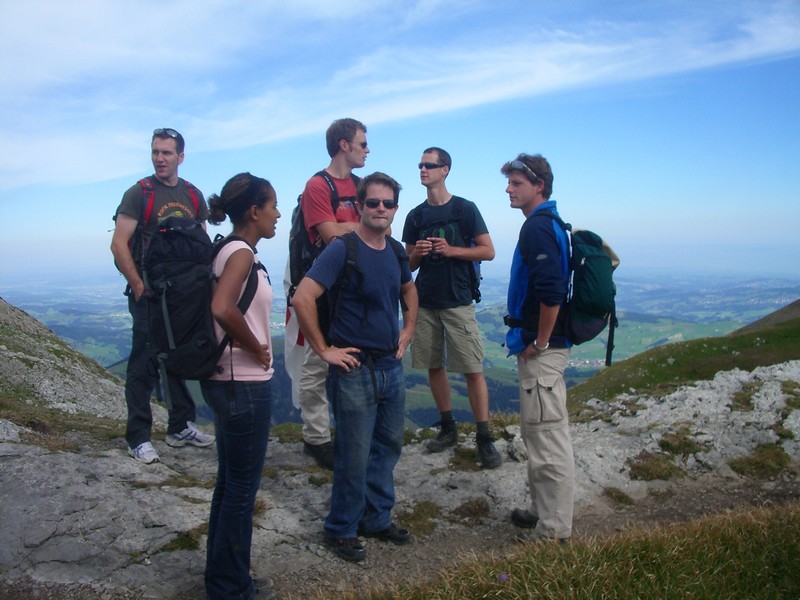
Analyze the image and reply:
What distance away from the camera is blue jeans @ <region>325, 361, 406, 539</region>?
6.09 meters

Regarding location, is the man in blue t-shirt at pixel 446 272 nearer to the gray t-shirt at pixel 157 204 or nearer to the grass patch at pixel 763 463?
the gray t-shirt at pixel 157 204

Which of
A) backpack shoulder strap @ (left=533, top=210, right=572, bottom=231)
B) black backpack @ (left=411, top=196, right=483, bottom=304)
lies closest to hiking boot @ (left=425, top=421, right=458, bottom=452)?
black backpack @ (left=411, top=196, right=483, bottom=304)

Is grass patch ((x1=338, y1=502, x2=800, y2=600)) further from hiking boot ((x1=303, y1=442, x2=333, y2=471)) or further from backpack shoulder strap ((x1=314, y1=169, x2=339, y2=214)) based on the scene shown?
backpack shoulder strap ((x1=314, y1=169, x2=339, y2=214))

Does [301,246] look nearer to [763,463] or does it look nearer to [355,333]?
[355,333]

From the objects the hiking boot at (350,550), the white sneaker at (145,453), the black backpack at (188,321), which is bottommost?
the hiking boot at (350,550)

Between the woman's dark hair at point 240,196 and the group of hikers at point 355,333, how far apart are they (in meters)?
0.01

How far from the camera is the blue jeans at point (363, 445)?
6090 millimetres

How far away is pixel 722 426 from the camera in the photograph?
9.83 meters

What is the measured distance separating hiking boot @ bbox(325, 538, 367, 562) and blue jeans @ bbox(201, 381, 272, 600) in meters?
1.26

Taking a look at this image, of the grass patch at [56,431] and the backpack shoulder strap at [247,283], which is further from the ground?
the backpack shoulder strap at [247,283]

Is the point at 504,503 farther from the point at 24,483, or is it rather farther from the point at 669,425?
the point at 24,483

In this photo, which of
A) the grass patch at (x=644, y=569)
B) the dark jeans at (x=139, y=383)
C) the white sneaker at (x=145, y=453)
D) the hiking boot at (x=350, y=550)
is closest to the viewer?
the grass patch at (x=644, y=569)

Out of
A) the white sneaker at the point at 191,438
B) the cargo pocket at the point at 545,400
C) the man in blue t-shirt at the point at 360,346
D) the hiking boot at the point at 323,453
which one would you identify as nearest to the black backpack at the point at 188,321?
the man in blue t-shirt at the point at 360,346

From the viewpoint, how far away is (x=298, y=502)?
7660 millimetres
